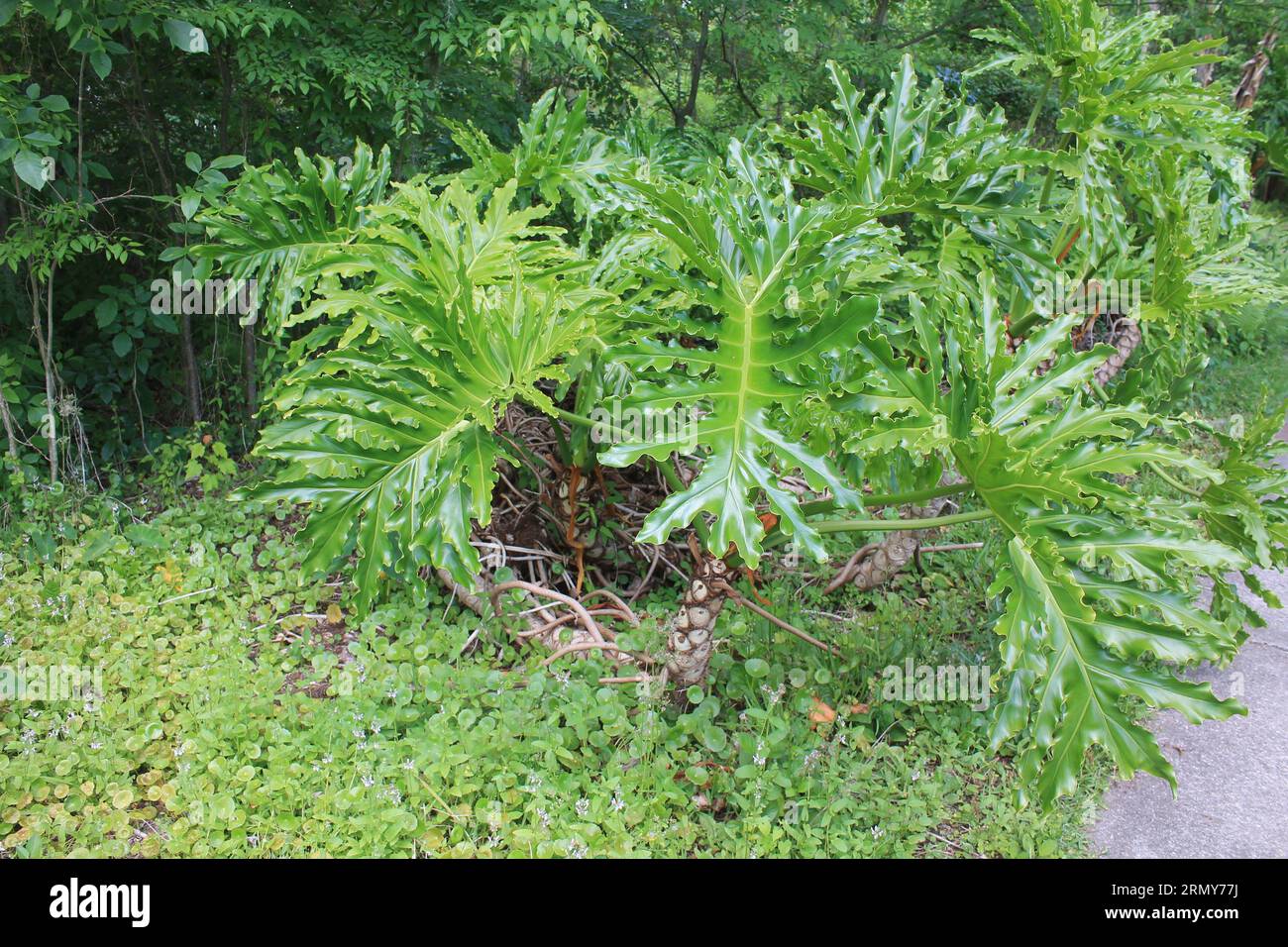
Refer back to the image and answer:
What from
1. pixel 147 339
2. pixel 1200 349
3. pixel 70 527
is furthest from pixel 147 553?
pixel 1200 349

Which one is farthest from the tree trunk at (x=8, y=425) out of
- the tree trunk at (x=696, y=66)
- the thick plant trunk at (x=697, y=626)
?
the tree trunk at (x=696, y=66)

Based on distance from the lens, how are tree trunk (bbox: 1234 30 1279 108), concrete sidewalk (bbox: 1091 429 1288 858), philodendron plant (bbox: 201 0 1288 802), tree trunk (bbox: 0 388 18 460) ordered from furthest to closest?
1. tree trunk (bbox: 1234 30 1279 108)
2. tree trunk (bbox: 0 388 18 460)
3. concrete sidewalk (bbox: 1091 429 1288 858)
4. philodendron plant (bbox: 201 0 1288 802)

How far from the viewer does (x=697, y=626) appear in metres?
2.62

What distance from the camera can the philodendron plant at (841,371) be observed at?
192 cm

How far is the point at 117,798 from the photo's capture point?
2379 millimetres

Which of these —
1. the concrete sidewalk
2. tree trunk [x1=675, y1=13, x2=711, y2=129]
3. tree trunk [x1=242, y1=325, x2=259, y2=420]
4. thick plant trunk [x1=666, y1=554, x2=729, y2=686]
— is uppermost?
tree trunk [x1=675, y1=13, x2=711, y2=129]

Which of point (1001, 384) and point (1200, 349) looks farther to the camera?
point (1200, 349)

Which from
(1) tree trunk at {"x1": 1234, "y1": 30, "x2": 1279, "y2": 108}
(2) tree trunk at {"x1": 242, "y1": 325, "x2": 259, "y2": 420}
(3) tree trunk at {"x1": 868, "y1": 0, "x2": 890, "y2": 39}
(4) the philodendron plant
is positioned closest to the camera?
(4) the philodendron plant

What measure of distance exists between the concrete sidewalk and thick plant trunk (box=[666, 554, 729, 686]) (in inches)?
47.3

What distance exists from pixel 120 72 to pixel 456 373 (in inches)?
122

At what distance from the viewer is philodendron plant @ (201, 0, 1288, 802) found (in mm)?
1920

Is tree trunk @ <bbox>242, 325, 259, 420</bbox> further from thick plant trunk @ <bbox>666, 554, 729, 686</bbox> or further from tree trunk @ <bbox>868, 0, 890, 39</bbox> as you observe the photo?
tree trunk @ <bbox>868, 0, 890, 39</bbox>

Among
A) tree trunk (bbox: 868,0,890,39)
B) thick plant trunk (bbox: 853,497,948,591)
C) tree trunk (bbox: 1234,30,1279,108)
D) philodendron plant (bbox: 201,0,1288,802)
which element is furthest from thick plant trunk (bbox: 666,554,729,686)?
tree trunk (bbox: 1234,30,1279,108)

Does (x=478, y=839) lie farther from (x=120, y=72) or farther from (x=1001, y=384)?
(x=120, y=72)
